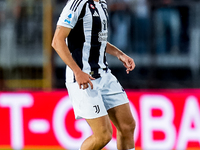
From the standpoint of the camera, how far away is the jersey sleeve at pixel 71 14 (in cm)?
300

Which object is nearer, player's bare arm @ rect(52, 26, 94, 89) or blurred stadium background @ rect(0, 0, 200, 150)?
player's bare arm @ rect(52, 26, 94, 89)

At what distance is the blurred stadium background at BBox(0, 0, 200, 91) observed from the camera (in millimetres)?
6723

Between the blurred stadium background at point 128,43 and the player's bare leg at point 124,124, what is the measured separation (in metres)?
3.48

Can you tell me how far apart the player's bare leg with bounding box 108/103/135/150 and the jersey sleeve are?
80 cm

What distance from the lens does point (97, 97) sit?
124 inches

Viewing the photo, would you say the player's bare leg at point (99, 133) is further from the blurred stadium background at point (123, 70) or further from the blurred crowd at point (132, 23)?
the blurred crowd at point (132, 23)

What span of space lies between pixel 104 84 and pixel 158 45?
365 centimetres

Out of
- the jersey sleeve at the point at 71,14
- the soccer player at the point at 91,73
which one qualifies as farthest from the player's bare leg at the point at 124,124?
the jersey sleeve at the point at 71,14

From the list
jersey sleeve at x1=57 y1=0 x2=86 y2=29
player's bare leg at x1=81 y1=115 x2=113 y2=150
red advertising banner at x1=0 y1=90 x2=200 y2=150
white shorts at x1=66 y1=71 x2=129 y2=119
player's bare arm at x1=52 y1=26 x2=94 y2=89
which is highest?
jersey sleeve at x1=57 y1=0 x2=86 y2=29

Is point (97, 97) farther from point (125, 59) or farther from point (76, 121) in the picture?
point (76, 121)

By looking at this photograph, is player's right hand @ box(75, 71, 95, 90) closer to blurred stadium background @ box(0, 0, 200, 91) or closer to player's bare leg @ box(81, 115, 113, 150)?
player's bare leg @ box(81, 115, 113, 150)

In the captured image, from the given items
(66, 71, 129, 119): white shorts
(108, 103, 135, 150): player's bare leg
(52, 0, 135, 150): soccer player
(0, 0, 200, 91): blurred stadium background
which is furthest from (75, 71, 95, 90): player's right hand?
(0, 0, 200, 91): blurred stadium background

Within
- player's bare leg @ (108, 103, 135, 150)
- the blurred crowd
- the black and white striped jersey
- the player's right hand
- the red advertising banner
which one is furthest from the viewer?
the blurred crowd

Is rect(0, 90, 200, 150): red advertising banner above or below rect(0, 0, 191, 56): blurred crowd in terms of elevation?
below
